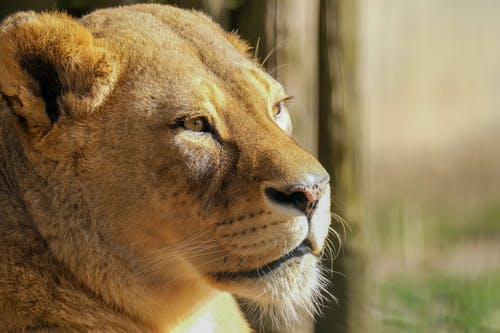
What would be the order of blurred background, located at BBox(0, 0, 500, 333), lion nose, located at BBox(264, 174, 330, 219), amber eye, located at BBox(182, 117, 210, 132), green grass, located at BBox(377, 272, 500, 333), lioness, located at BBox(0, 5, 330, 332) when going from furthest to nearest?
green grass, located at BBox(377, 272, 500, 333)
blurred background, located at BBox(0, 0, 500, 333)
amber eye, located at BBox(182, 117, 210, 132)
lioness, located at BBox(0, 5, 330, 332)
lion nose, located at BBox(264, 174, 330, 219)

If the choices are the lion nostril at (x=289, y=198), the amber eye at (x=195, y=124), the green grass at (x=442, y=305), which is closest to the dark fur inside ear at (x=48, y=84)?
the amber eye at (x=195, y=124)

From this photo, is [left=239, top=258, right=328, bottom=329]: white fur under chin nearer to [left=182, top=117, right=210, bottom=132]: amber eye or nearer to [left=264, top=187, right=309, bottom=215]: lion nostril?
[left=264, top=187, right=309, bottom=215]: lion nostril

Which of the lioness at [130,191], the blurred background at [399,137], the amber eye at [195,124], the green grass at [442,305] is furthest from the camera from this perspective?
the green grass at [442,305]

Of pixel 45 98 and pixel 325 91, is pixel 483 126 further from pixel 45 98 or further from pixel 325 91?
pixel 45 98

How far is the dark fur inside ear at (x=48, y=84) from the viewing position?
4.05 m

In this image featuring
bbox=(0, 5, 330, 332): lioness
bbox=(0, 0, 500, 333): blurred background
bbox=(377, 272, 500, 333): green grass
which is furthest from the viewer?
bbox=(377, 272, 500, 333): green grass

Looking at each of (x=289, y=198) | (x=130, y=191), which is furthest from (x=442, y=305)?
(x=130, y=191)

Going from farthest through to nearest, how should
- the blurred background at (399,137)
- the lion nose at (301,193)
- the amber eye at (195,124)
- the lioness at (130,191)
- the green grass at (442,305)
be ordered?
the green grass at (442,305) < the blurred background at (399,137) < the amber eye at (195,124) < the lioness at (130,191) < the lion nose at (301,193)

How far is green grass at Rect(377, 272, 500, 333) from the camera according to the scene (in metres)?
6.66

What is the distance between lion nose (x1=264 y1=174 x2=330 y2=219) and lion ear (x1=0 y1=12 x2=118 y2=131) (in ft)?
2.67

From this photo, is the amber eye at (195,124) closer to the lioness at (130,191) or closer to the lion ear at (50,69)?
the lioness at (130,191)

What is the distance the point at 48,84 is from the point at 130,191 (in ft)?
1.75

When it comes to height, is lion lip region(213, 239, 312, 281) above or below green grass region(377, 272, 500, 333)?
above

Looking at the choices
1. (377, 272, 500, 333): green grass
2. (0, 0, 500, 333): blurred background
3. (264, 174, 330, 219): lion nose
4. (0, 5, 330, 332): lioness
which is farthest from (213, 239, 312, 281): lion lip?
(377, 272, 500, 333): green grass
